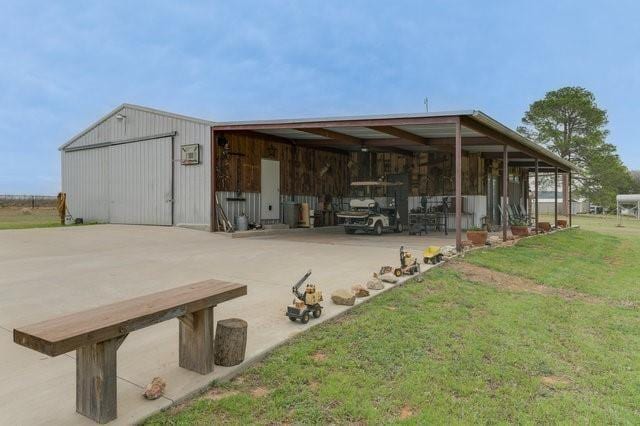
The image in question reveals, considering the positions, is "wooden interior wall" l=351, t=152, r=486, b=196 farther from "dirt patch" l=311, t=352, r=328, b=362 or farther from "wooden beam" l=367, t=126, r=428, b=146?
"dirt patch" l=311, t=352, r=328, b=362

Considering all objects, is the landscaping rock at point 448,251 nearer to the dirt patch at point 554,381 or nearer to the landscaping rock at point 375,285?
the landscaping rock at point 375,285

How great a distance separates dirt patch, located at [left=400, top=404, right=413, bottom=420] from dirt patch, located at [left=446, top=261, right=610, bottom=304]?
4.18 metres

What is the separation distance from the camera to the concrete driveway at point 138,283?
109 inches

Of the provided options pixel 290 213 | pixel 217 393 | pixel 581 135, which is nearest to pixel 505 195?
pixel 290 213

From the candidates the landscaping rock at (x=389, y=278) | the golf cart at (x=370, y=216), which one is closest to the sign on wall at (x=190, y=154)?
the golf cart at (x=370, y=216)

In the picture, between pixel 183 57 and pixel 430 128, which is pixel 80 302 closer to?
pixel 430 128

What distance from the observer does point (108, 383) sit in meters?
2.40

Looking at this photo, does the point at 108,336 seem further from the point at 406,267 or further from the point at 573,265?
the point at 573,265

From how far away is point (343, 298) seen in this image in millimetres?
4688

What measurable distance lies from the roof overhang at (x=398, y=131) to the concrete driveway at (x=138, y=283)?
9.22ft

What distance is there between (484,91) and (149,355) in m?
30.0

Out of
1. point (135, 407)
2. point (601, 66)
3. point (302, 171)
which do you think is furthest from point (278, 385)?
point (601, 66)

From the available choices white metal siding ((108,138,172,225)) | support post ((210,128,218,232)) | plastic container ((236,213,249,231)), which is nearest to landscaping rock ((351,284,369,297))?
plastic container ((236,213,249,231))

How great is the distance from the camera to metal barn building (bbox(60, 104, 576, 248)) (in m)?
11.7
